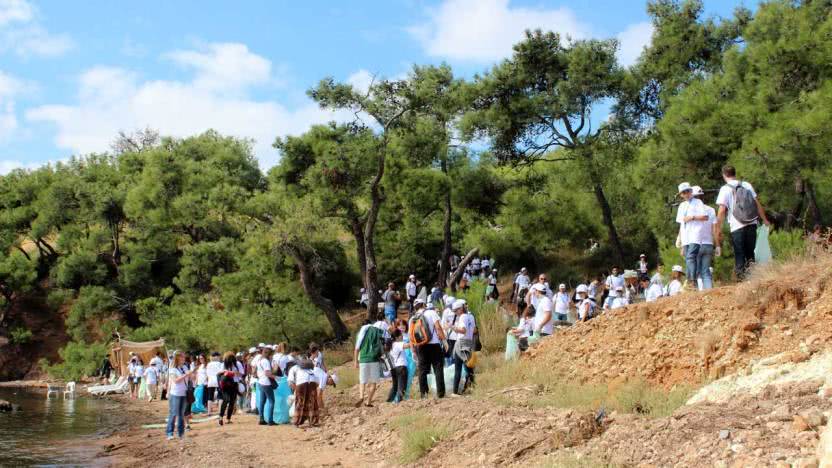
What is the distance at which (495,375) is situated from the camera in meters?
14.2

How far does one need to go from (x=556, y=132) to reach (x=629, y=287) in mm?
9930

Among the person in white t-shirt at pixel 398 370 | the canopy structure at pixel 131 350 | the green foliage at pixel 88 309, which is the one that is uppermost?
the green foliage at pixel 88 309

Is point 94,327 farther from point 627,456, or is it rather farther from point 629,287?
point 627,456

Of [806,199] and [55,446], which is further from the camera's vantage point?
[806,199]

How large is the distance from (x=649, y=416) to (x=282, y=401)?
883 cm

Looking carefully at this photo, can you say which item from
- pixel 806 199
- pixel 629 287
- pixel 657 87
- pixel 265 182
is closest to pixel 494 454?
pixel 629 287

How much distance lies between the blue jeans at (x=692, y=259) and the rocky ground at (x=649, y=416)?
0.48 metres

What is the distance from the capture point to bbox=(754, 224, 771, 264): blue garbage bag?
1202 centimetres

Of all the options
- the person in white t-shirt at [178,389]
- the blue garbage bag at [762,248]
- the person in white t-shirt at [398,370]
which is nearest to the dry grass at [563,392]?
the person in white t-shirt at [398,370]

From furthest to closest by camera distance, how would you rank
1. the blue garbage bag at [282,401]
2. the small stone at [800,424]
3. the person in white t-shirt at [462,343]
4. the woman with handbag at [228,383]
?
the woman with handbag at [228,383] < the blue garbage bag at [282,401] < the person in white t-shirt at [462,343] < the small stone at [800,424]

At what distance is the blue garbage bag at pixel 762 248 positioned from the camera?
1202 centimetres

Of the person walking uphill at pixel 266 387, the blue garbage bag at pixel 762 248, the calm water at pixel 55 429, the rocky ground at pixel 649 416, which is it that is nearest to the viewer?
the rocky ground at pixel 649 416

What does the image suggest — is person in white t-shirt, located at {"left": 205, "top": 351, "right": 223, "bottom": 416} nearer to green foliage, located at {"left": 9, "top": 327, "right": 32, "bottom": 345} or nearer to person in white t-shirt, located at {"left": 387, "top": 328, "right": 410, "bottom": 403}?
person in white t-shirt, located at {"left": 387, "top": 328, "right": 410, "bottom": 403}

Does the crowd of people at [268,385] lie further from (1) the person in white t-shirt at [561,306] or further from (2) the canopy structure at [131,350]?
(2) the canopy structure at [131,350]
